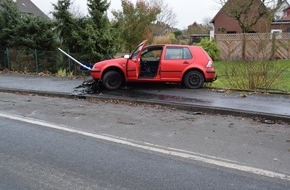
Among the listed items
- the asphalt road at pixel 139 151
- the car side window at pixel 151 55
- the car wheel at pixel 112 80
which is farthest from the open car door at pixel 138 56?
the asphalt road at pixel 139 151

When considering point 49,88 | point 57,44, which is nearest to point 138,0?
point 57,44

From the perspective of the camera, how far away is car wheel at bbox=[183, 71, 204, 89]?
12273 millimetres

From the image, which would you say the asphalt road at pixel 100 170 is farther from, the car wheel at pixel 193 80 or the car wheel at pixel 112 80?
the car wheel at pixel 193 80

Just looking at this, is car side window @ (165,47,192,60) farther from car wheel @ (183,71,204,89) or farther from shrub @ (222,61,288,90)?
shrub @ (222,61,288,90)

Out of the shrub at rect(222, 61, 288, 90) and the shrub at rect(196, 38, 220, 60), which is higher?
the shrub at rect(196, 38, 220, 60)

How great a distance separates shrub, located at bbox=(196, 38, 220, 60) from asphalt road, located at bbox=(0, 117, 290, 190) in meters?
22.2

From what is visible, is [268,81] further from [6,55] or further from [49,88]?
[6,55]

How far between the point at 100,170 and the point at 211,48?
937 inches

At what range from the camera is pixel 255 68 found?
1184 centimetres

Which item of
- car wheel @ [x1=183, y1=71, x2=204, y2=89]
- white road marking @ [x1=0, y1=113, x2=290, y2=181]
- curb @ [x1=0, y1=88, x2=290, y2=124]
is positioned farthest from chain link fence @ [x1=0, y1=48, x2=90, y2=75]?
white road marking @ [x1=0, y1=113, x2=290, y2=181]

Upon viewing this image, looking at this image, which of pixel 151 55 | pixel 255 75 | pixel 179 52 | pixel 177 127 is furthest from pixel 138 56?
pixel 177 127

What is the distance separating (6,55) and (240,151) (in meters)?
16.8

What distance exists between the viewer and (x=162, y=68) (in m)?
12.0

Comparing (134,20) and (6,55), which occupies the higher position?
(134,20)
